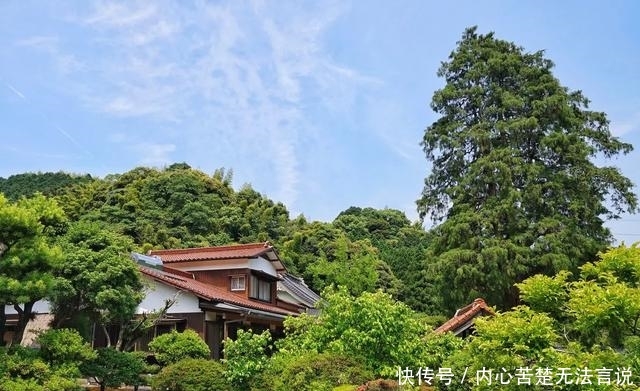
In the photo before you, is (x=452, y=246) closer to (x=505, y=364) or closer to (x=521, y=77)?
(x=521, y=77)

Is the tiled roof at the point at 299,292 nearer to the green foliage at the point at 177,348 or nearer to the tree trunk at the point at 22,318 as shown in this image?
the green foliage at the point at 177,348

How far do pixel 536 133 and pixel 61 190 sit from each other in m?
39.5

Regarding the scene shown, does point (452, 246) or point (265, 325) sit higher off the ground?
point (452, 246)

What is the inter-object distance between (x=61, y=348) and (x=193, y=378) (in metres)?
2.67

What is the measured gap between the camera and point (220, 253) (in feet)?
84.7

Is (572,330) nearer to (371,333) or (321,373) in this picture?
(371,333)

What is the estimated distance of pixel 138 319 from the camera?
56.3ft

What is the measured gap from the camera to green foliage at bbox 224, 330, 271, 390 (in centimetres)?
1209

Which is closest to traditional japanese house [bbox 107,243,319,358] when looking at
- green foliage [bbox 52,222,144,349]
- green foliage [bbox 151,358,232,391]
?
green foliage [bbox 52,222,144,349]

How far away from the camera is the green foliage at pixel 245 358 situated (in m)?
12.1

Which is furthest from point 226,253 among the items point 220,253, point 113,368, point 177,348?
point 113,368

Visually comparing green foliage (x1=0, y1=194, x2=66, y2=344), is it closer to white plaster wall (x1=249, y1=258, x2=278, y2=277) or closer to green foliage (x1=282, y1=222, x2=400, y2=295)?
white plaster wall (x1=249, y1=258, x2=278, y2=277)

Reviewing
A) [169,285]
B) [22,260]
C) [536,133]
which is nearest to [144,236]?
[169,285]

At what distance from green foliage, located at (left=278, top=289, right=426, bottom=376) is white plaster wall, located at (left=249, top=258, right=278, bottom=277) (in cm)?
1354
